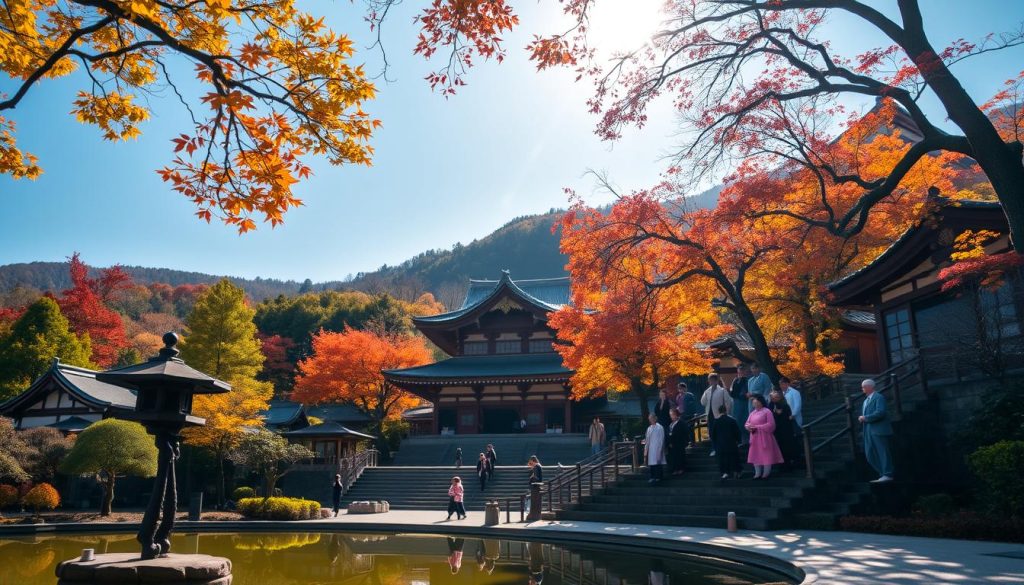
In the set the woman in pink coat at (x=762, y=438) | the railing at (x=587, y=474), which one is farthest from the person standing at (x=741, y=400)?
the railing at (x=587, y=474)

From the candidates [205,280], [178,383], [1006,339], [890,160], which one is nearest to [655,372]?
[890,160]

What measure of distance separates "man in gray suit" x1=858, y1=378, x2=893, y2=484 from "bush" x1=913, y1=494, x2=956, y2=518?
2.10 feet

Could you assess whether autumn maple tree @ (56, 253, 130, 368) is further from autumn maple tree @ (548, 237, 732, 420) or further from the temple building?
autumn maple tree @ (548, 237, 732, 420)

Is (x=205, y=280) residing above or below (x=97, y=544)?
above

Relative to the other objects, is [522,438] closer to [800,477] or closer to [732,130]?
[800,477]

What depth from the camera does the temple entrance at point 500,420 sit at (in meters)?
35.5

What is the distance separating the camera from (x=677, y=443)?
14.6 metres

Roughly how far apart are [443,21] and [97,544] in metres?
14.3

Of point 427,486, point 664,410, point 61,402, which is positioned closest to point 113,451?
point 427,486

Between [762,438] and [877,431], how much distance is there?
198 centimetres

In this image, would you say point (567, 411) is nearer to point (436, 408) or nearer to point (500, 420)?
point (500, 420)

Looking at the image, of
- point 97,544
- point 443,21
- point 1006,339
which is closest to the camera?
point 443,21

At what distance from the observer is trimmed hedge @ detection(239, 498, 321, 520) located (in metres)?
19.2

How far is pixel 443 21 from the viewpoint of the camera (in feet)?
22.5
